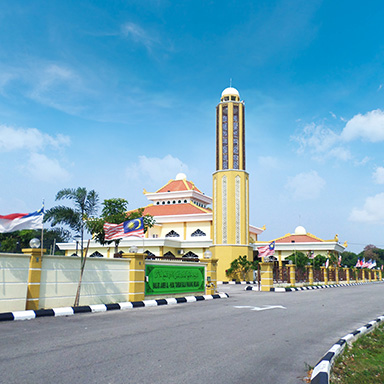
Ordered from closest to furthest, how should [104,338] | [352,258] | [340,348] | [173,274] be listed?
[340,348]
[104,338]
[173,274]
[352,258]

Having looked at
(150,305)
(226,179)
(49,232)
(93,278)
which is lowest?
(150,305)

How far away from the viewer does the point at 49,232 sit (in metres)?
13.0

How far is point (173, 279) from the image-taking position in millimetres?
15898

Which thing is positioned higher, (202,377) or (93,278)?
(93,278)

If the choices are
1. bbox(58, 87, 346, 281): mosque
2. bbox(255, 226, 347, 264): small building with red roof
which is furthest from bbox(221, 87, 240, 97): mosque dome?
bbox(255, 226, 347, 264): small building with red roof

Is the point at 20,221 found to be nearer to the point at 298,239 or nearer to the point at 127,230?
the point at 127,230

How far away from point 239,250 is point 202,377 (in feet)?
110

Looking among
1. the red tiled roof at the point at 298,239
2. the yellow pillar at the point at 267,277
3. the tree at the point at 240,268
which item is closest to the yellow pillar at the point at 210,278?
the yellow pillar at the point at 267,277

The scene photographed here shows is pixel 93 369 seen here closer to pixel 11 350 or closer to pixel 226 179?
pixel 11 350

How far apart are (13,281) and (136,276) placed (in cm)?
456

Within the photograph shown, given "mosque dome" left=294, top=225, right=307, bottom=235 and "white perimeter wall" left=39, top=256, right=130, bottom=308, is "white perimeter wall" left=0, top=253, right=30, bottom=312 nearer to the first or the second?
"white perimeter wall" left=39, top=256, right=130, bottom=308

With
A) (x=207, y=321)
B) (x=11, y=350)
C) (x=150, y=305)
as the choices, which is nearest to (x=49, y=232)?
(x=150, y=305)

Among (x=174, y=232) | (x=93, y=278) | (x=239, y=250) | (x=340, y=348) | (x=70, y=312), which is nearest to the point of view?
(x=340, y=348)

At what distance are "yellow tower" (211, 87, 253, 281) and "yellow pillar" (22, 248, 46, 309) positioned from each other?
2804 centimetres
